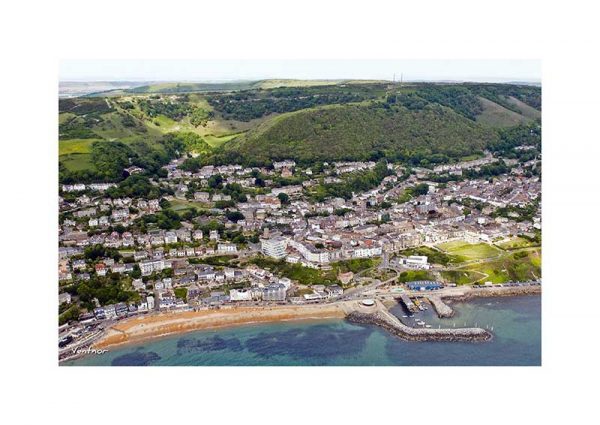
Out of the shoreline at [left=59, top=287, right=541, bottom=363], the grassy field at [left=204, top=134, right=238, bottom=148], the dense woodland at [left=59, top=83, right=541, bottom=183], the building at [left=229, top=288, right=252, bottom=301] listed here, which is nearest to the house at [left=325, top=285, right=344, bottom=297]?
the shoreline at [left=59, top=287, right=541, bottom=363]

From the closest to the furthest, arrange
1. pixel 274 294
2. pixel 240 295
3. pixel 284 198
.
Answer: pixel 240 295
pixel 274 294
pixel 284 198

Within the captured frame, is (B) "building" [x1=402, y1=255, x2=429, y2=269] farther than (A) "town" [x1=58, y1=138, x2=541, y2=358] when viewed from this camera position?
Yes

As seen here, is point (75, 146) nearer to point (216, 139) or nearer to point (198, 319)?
point (216, 139)

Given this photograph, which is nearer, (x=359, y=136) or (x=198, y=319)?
(x=198, y=319)

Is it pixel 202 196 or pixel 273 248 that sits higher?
pixel 202 196

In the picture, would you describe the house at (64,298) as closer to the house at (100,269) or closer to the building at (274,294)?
the house at (100,269)

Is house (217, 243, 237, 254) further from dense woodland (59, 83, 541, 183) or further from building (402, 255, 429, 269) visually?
dense woodland (59, 83, 541, 183)

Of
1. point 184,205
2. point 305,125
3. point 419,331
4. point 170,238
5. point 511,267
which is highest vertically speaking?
point 305,125

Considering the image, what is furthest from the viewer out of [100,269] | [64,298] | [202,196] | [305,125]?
[305,125]

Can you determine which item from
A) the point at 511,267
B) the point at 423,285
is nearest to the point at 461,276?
the point at 423,285
